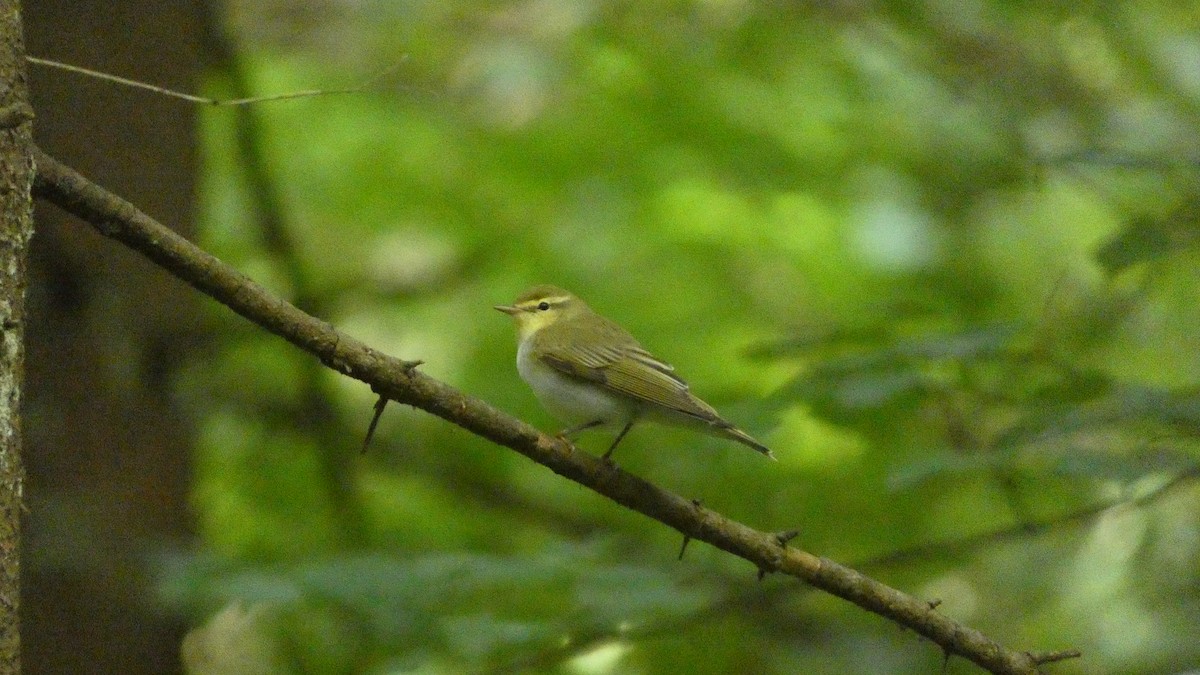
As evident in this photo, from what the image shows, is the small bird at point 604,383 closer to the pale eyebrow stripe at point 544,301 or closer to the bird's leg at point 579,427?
the bird's leg at point 579,427

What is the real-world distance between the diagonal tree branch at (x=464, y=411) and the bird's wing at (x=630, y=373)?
96 cm

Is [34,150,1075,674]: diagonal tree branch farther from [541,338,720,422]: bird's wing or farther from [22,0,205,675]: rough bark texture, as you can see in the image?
[22,0,205,675]: rough bark texture

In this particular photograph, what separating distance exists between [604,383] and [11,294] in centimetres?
226

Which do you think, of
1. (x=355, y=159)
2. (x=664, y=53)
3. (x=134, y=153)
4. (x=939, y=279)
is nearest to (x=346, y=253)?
(x=355, y=159)

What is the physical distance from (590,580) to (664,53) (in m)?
4.25

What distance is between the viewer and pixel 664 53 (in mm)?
7309

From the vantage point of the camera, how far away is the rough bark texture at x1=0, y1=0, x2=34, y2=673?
1.85m

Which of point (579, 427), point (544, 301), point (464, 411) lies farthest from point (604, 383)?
point (464, 411)

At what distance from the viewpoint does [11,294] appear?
191 centimetres

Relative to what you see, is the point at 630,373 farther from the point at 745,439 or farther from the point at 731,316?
the point at 731,316

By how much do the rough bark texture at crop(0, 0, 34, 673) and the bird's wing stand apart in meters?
2.05

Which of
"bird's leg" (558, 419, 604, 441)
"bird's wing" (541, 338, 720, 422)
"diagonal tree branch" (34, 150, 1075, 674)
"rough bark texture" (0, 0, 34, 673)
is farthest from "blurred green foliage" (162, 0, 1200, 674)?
"rough bark texture" (0, 0, 34, 673)

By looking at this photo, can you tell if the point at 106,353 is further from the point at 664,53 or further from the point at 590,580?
the point at 664,53

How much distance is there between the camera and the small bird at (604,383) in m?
3.68
